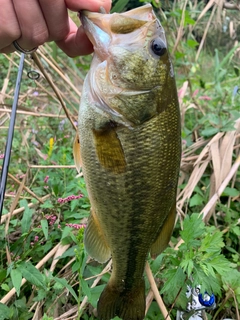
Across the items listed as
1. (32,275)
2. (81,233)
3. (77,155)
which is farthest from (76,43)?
(32,275)

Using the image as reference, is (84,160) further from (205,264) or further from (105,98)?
(205,264)

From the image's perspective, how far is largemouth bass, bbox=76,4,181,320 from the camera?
119 cm

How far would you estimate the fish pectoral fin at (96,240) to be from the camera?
52.2 inches

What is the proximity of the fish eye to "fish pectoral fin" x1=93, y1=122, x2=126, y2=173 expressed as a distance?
296 millimetres

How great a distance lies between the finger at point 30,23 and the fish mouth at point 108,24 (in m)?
0.13

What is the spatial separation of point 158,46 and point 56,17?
34 cm

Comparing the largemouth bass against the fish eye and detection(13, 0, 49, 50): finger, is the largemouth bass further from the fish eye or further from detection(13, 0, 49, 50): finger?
detection(13, 0, 49, 50): finger

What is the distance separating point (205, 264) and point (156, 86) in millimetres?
657

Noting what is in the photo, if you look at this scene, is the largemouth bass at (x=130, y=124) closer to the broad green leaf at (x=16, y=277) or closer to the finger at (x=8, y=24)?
the finger at (x=8, y=24)

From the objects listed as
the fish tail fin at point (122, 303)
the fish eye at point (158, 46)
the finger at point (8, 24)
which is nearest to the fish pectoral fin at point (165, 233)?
the fish tail fin at point (122, 303)

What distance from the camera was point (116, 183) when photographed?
1.22m

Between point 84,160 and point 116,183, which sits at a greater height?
point 84,160

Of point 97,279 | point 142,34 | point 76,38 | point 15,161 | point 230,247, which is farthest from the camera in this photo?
point 15,161

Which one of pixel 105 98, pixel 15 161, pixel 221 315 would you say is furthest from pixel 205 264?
pixel 15 161
